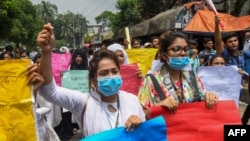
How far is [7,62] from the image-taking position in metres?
2.44

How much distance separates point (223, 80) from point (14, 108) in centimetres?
256

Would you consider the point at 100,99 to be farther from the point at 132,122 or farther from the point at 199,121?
the point at 199,121

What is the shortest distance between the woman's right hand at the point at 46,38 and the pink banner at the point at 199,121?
0.98 metres

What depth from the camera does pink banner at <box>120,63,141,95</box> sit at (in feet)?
18.7

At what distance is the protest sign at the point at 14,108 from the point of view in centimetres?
244

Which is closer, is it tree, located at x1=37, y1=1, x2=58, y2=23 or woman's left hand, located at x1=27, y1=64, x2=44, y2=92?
woman's left hand, located at x1=27, y1=64, x2=44, y2=92

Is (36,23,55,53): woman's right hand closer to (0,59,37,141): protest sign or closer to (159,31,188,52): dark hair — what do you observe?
(0,59,37,141): protest sign

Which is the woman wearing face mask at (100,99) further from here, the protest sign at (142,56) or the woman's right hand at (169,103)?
the protest sign at (142,56)

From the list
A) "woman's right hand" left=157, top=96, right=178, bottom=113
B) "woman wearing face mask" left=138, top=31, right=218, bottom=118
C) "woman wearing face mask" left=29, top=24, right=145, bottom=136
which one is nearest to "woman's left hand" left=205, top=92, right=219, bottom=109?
"woman wearing face mask" left=138, top=31, right=218, bottom=118

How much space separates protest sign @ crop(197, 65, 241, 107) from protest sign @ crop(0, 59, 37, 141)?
239 centimetres

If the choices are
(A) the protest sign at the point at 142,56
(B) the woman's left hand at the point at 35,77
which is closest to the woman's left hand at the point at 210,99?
(B) the woman's left hand at the point at 35,77

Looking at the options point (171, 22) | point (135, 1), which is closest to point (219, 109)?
point (171, 22)

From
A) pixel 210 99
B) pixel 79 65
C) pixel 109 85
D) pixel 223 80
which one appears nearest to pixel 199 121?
pixel 210 99

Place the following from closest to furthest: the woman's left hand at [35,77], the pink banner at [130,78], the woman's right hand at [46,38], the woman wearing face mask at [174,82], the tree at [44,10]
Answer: the woman's right hand at [46,38] → the woman's left hand at [35,77] → the woman wearing face mask at [174,82] → the pink banner at [130,78] → the tree at [44,10]
